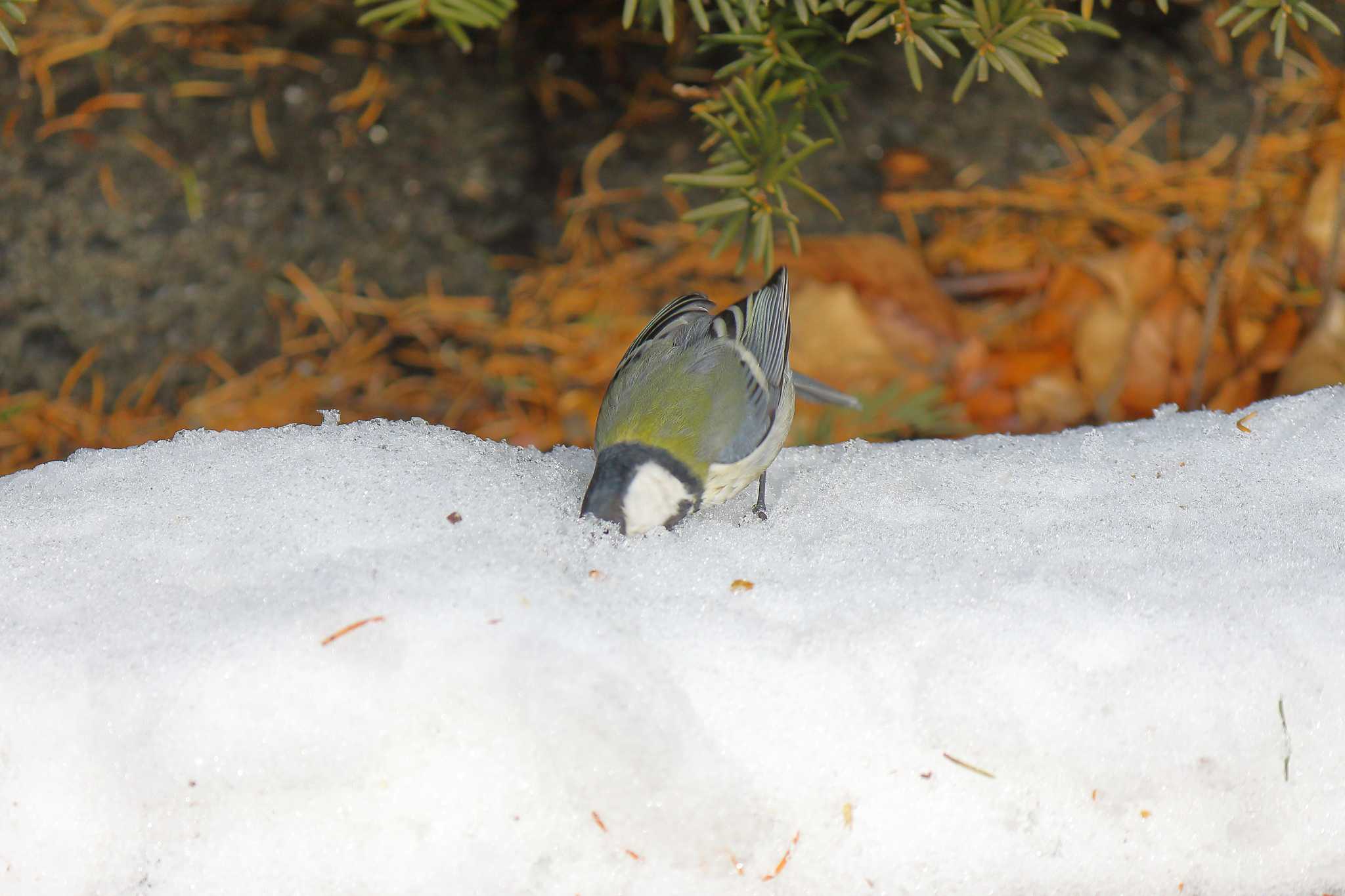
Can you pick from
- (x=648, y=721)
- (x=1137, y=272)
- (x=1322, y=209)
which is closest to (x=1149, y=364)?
(x=1137, y=272)

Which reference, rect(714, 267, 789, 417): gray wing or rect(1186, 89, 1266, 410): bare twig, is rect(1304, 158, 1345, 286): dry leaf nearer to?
rect(1186, 89, 1266, 410): bare twig

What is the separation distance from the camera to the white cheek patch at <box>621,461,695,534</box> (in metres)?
1.57

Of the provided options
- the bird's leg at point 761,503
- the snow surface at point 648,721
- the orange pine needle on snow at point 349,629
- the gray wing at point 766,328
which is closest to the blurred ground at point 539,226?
the gray wing at point 766,328

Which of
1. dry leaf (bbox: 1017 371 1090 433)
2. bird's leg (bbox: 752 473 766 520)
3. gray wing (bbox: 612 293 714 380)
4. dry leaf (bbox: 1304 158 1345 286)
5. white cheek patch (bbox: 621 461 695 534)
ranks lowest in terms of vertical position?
dry leaf (bbox: 1017 371 1090 433)

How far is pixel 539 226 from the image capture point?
2.90 metres

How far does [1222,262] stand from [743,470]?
160cm

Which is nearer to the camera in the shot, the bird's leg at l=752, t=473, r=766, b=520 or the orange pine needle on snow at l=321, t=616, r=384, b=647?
the orange pine needle on snow at l=321, t=616, r=384, b=647

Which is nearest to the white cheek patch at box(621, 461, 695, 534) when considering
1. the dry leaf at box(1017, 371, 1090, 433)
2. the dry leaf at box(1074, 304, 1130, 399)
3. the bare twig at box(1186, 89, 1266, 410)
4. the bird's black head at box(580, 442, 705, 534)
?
the bird's black head at box(580, 442, 705, 534)

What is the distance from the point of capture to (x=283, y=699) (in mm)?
1351

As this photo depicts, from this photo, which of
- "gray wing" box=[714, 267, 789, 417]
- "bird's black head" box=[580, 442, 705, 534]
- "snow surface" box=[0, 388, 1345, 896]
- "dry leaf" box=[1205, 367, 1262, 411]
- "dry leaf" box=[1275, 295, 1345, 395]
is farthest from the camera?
"dry leaf" box=[1205, 367, 1262, 411]

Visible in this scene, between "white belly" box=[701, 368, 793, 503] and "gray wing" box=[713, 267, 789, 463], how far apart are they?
0.01 metres

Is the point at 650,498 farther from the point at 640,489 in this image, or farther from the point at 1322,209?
the point at 1322,209

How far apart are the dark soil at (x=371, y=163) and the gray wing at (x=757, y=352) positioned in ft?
A: 3.27

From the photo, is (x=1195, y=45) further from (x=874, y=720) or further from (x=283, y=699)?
(x=283, y=699)
